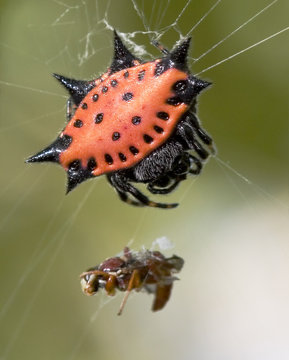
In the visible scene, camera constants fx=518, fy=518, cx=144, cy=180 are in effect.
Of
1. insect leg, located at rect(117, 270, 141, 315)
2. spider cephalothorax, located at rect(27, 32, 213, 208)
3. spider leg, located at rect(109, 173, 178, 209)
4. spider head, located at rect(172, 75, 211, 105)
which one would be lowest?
insect leg, located at rect(117, 270, 141, 315)

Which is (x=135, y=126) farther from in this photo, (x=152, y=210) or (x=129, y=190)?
(x=152, y=210)

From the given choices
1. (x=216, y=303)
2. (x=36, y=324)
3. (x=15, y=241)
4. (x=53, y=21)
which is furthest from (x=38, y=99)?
(x=216, y=303)

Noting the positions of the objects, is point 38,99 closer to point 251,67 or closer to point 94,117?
point 251,67

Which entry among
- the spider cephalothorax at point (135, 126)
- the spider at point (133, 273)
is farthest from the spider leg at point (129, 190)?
the spider at point (133, 273)

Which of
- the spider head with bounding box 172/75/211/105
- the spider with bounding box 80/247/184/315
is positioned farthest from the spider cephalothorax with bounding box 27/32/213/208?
the spider with bounding box 80/247/184/315

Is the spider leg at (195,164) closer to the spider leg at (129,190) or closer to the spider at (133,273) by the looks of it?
the spider leg at (129,190)

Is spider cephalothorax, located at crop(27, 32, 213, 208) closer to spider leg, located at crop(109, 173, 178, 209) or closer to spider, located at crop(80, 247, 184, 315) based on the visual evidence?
spider leg, located at crop(109, 173, 178, 209)
